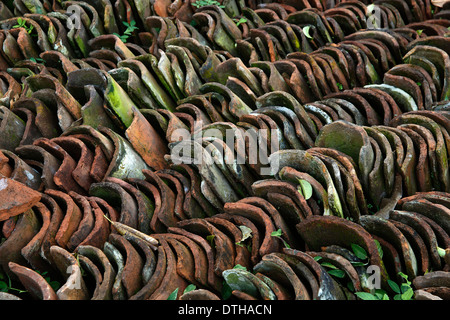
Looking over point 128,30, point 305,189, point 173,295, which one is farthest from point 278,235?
point 128,30

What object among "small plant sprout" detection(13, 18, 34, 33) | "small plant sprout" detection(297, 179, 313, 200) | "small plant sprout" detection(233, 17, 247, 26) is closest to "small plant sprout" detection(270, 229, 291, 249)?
"small plant sprout" detection(297, 179, 313, 200)

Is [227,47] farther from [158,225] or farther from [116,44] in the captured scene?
[158,225]

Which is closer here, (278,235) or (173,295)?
(173,295)

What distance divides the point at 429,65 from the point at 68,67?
113 inches

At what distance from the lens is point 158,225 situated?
10.0ft

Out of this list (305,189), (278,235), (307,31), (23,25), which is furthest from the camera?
(23,25)

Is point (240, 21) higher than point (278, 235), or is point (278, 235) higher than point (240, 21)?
point (240, 21)

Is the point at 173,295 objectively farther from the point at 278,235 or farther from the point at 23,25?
the point at 23,25

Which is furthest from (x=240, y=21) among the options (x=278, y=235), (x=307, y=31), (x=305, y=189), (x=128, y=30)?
(x=278, y=235)

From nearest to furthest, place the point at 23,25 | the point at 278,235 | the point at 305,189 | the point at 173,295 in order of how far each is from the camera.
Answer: the point at 173,295, the point at 278,235, the point at 305,189, the point at 23,25

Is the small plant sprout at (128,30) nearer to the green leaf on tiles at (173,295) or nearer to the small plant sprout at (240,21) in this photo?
the small plant sprout at (240,21)

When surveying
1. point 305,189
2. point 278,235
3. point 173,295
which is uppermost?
point 305,189

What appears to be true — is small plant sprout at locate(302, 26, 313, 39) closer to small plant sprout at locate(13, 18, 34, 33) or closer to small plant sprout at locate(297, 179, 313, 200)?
small plant sprout at locate(297, 179, 313, 200)
